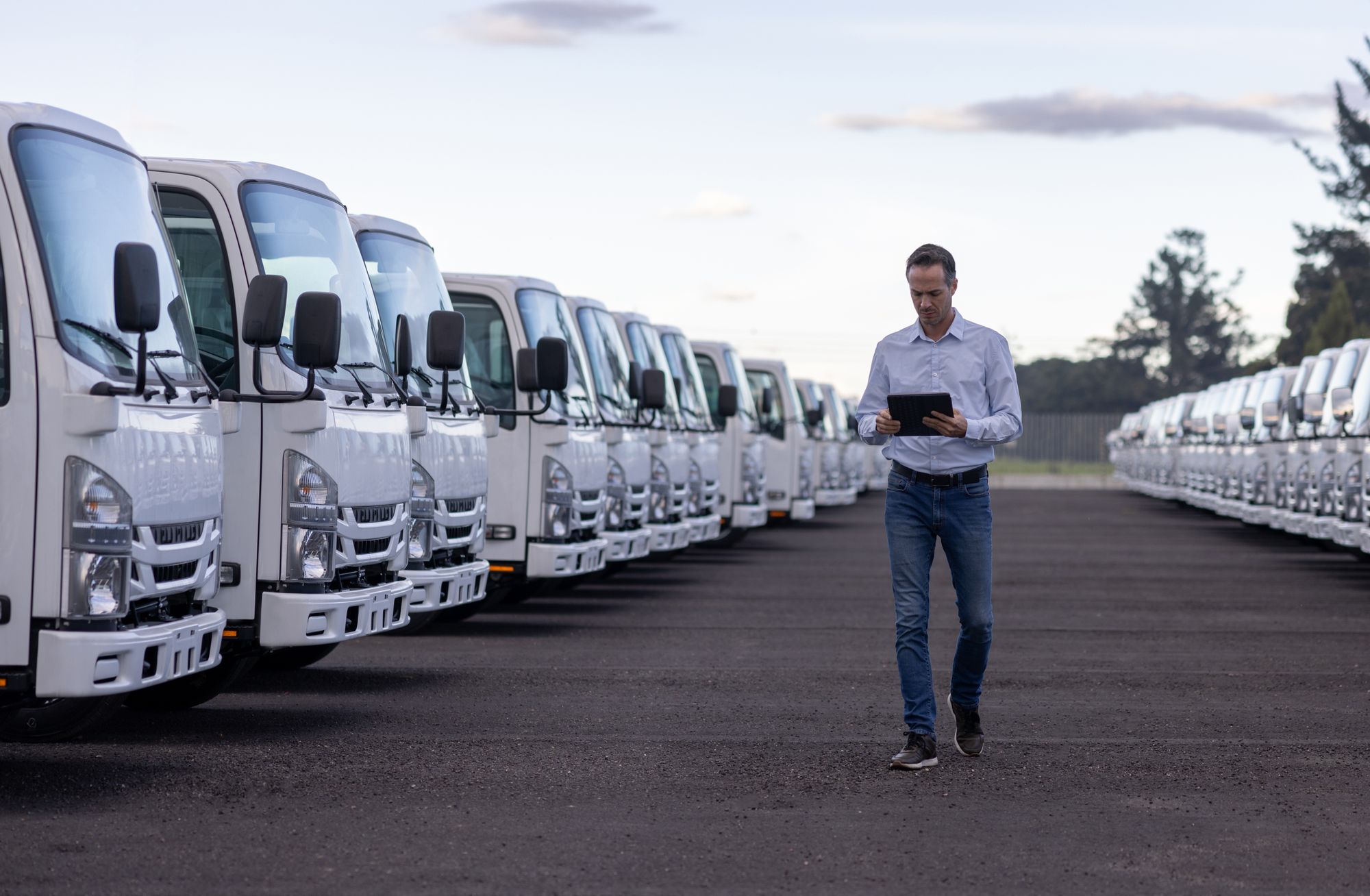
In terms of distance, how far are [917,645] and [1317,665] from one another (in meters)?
5.06

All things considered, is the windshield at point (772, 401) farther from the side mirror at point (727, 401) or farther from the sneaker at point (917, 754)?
the sneaker at point (917, 754)

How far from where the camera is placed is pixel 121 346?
8016 millimetres

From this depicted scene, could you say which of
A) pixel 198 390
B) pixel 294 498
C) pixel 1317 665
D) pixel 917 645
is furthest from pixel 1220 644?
pixel 198 390

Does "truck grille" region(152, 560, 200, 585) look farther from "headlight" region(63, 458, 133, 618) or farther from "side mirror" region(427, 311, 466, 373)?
"side mirror" region(427, 311, 466, 373)

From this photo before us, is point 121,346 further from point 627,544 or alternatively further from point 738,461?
point 738,461

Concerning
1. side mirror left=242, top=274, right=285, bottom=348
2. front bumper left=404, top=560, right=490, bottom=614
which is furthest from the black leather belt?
front bumper left=404, top=560, right=490, bottom=614

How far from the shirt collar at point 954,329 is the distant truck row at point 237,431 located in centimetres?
237

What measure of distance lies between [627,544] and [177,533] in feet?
29.9

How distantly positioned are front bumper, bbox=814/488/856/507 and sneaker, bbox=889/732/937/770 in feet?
88.5

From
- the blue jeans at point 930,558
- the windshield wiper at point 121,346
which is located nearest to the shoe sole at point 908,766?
the blue jeans at point 930,558

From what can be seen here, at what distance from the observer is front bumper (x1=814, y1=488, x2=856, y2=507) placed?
3747cm

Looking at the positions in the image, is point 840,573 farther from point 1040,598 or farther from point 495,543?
point 495,543

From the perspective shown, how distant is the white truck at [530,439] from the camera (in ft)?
48.4

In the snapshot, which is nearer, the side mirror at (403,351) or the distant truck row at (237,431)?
the distant truck row at (237,431)
